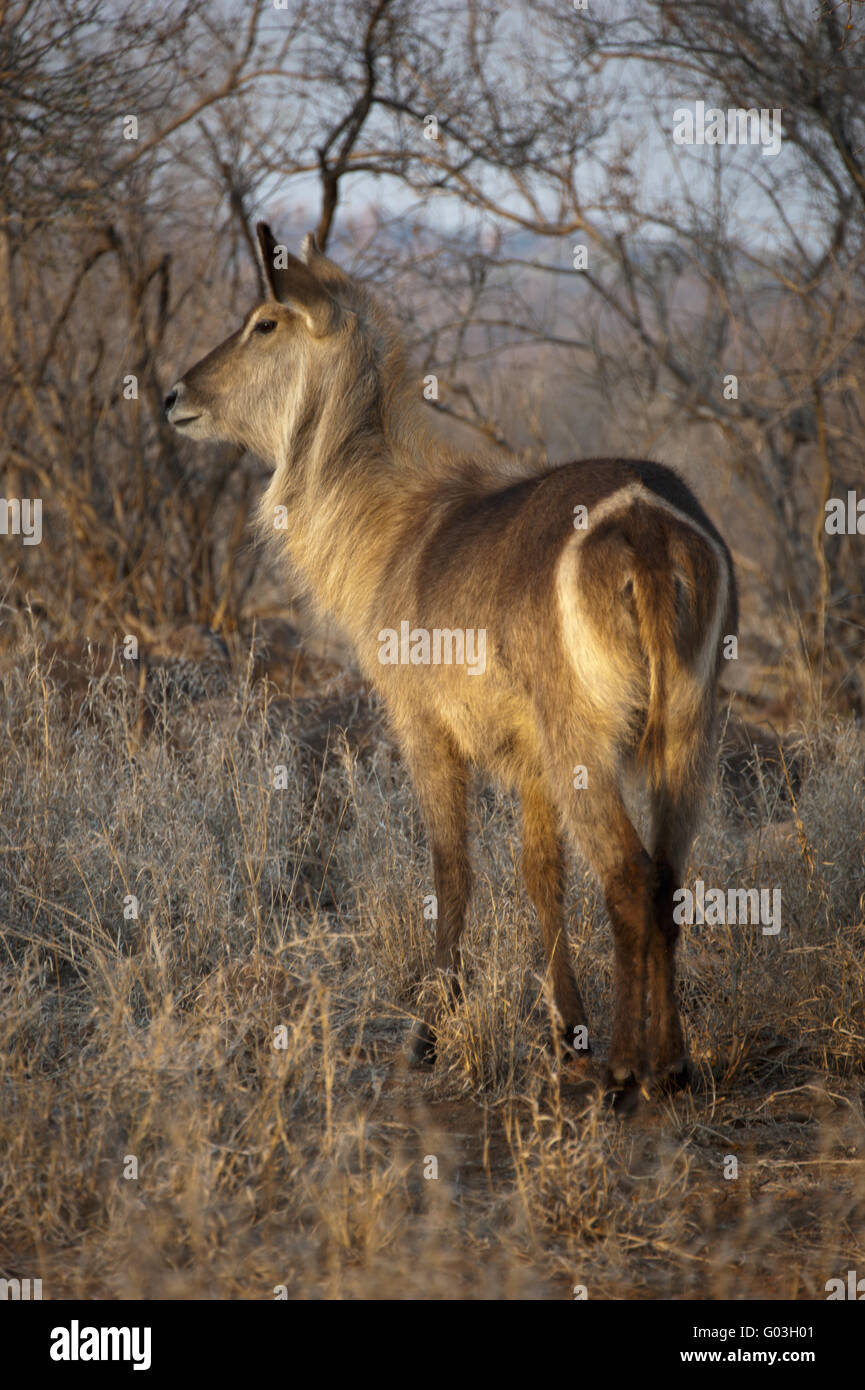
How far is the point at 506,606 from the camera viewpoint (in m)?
3.69

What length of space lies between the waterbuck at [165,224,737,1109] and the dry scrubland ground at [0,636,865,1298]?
0.29 m

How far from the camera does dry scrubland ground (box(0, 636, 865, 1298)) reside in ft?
9.36

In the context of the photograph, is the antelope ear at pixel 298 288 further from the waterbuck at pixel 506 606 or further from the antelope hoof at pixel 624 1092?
the antelope hoof at pixel 624 1092

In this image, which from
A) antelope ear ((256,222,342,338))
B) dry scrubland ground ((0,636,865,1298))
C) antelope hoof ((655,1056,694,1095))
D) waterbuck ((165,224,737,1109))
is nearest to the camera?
dry scrubland ground ((0,636,865,1298))

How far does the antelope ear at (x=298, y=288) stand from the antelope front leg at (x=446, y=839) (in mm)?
1587

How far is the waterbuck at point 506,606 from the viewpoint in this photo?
3387 millimetres

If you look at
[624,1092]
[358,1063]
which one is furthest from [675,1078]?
[358,1063]

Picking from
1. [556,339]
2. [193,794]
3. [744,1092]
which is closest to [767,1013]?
[744,1092]

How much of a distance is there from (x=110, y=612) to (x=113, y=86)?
3386 millimetres

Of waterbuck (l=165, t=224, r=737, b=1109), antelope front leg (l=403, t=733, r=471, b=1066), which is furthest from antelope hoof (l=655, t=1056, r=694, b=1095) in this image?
antelope front leg (l=403, t=733, r=471, b=1066)

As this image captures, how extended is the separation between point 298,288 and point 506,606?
1618 mm

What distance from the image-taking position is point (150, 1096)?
3117 mm

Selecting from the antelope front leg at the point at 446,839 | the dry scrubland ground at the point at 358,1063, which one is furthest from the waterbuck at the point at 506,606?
the dry scrubland ground at the point at 358,1063

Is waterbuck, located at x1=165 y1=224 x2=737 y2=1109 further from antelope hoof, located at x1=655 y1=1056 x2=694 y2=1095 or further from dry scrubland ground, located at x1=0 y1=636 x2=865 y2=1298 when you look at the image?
dry scrubland ground, located at x1=0 y1=636 x2=865 y2=1298
